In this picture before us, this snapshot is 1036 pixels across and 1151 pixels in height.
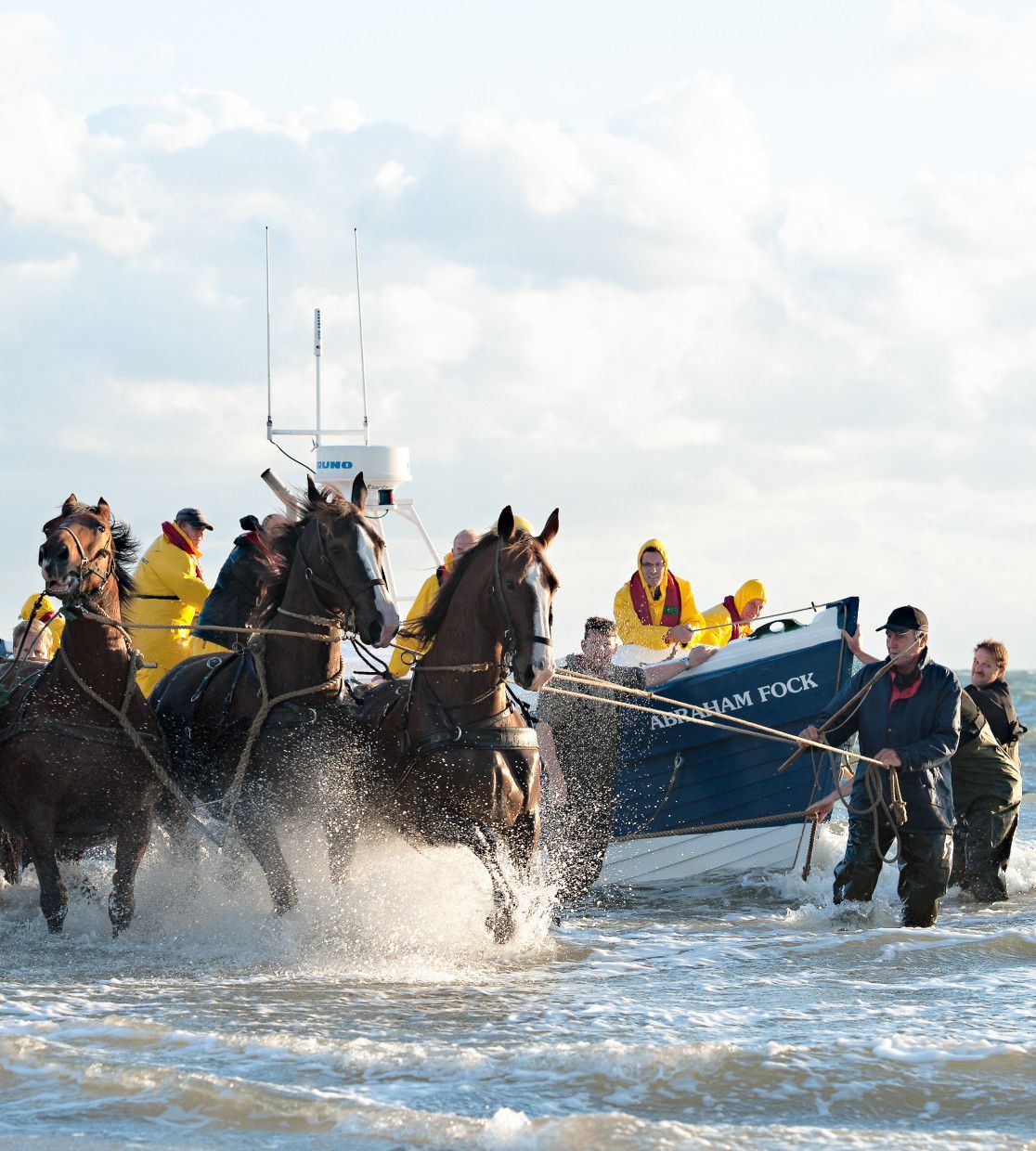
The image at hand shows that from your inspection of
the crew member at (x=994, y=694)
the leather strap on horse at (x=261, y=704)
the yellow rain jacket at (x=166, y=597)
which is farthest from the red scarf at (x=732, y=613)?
the leather strap on horse at (x=261, y=704)

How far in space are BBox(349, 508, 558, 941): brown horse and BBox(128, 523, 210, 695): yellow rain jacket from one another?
8.01ft

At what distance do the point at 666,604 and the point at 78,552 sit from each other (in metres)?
5.09

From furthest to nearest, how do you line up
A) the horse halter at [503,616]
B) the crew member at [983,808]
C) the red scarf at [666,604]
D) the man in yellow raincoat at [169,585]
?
the red scarf at [666,604], the crew member at [983,808], the man in yellow raincoat at [169,585], the horse halter at [503,616]

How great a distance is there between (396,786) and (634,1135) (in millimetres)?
2722

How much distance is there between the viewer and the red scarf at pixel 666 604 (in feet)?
35.7

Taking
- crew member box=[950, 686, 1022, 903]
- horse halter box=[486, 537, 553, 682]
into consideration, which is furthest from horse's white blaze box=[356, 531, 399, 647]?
crew member box=[950, 686, 1022, 903]

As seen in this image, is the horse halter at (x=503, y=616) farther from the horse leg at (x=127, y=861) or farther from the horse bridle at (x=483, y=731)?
the horse leg at (x=127, y=861)

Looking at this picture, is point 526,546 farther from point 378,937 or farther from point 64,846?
point 64,846

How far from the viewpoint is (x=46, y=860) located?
7289 millimetres

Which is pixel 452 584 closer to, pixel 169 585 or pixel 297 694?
pixel 297 694

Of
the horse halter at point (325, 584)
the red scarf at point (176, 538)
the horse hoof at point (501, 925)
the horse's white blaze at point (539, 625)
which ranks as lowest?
the horse hoof at point (501, 925)

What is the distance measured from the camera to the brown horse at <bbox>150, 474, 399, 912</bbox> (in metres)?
7.23

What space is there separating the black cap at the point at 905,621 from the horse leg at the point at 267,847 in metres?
3.42

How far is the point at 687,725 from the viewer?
1070 cm
